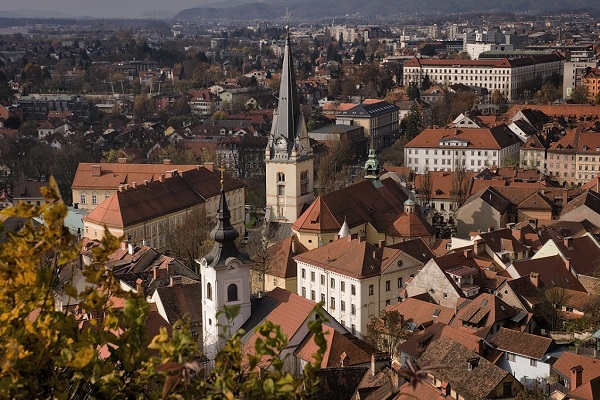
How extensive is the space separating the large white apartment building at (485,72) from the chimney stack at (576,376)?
92.3 metres

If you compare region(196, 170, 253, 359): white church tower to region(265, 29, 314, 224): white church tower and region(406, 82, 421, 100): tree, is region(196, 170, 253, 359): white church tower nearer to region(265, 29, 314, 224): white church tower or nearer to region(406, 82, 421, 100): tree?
region(265, 29, 314, 224): white church tower

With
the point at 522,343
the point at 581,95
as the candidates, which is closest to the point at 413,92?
the point at 581,95

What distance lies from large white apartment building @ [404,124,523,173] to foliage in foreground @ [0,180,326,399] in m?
60.1

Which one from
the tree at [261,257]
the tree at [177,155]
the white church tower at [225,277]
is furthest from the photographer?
the tree at [177,155]

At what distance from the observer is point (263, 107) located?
110 meters

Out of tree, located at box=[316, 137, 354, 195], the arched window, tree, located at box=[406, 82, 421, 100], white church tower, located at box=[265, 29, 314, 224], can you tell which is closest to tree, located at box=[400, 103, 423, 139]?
tree, located at box=[316, 137, 354, 195]

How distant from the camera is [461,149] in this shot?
221 ft

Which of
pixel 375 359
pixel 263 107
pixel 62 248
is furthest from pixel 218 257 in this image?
pixel 263 107

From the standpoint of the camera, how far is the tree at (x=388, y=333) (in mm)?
27375

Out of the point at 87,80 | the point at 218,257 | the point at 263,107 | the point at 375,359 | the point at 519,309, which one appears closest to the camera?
the point at 375,359

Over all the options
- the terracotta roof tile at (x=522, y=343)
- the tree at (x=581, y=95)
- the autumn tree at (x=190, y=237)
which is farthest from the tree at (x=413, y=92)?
the terracotta roof tile at (x=522, y=343)

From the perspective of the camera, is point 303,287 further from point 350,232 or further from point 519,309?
point 519,309

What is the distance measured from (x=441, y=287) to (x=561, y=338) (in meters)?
4.64

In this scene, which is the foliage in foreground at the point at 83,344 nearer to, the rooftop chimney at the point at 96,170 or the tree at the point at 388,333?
the tree at the point at 388,333
